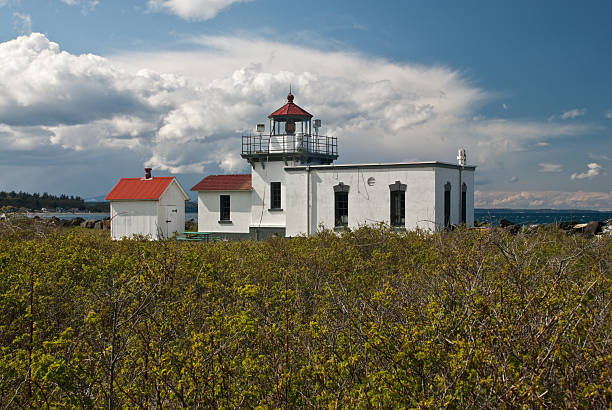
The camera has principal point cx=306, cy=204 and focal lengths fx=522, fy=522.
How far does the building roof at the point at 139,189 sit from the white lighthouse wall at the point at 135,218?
1.05ft

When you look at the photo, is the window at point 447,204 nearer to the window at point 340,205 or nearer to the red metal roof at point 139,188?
the window at point 340,205

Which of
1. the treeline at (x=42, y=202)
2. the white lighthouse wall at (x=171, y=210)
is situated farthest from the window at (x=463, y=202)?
the treeline at (x=42, y=202)

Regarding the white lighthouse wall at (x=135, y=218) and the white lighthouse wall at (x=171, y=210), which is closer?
the white lighthouse wall at (x=135, y=218)

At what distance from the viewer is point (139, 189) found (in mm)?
31594

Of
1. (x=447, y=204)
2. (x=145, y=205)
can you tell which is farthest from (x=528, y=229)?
(x=145, y=205)

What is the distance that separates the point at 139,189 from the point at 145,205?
130 cm

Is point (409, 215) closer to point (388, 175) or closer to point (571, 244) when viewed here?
point (388, 175)

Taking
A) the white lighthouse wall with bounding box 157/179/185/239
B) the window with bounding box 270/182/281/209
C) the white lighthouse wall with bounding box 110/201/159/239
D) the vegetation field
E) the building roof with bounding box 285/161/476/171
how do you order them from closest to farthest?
the vegetation field
the building roof with bounding box 285/161/476/171
the window with bounding box 270/182/281/209
the white lighthouse wall with bounding box 110/201/159/239
the white lighthouse wall with bounding box 157/179/185/239

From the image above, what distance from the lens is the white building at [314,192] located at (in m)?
23.2

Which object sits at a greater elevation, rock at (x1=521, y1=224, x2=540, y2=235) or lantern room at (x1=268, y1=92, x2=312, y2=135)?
lantern room at (x1=268, y1=92, x2=312, y2=135)

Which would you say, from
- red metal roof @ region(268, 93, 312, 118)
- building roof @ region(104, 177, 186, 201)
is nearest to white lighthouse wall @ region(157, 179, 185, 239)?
building roof @ region(104, 177, 186, 201)

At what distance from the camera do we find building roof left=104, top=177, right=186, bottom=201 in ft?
102

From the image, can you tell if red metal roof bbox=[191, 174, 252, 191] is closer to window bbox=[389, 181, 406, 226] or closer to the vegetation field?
window bbox=[389, 181, 406, 226]

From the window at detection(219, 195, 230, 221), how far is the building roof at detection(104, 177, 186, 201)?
4117 mm
